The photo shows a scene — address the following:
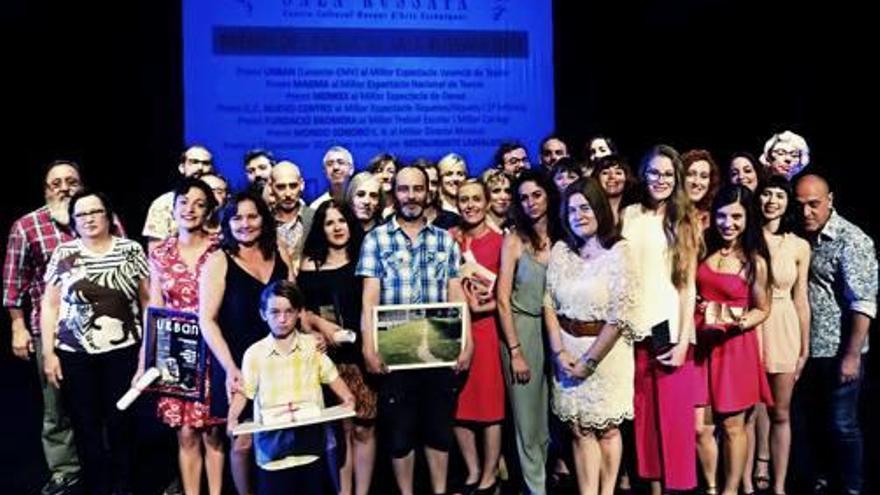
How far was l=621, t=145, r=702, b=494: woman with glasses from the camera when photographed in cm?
404

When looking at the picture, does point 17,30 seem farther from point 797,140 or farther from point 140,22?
point 797,140

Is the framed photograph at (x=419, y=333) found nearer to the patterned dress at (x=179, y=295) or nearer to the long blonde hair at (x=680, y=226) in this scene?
the patterned dress at (x=179, y=295)

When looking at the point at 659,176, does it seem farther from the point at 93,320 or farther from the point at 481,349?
the point at 93,320

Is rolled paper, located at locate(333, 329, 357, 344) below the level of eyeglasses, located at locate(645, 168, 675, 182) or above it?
below

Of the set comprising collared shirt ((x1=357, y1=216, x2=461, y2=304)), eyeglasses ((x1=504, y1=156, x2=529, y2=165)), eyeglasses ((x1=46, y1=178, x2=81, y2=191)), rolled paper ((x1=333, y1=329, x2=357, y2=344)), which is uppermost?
eyeglasses ((x1=504, y1=156, x2=529, y2=165))

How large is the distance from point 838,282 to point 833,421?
61 centimetres

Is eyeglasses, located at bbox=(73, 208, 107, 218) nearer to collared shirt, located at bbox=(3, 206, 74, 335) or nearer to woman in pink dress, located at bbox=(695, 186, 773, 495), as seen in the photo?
collared shirt, located at bbox=(3, 206, 74, 335)

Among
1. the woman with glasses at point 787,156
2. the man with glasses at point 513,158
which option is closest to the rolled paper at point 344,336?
the man with glasses at point 513,158

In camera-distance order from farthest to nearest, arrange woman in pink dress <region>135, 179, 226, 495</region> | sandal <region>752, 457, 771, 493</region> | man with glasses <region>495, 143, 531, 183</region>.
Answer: man with glasses <region>495, 143, 531, 183</region>
sandal <region>752, 457, 771, 493</region>
woman in pink dress <region>135, 179, 226, 495</region>

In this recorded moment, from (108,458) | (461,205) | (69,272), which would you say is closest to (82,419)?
(108,458)

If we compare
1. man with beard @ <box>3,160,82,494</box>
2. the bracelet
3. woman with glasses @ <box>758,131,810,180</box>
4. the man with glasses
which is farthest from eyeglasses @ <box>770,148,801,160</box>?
man with beard @ <box>3,160,82,494</box>

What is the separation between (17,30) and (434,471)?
17.7 ft

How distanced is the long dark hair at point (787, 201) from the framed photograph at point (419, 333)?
4.56 feet

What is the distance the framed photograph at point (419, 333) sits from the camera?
3.99 meters
